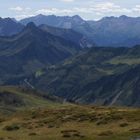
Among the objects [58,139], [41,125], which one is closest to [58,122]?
[41,125]

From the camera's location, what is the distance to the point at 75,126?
60312 millimetres

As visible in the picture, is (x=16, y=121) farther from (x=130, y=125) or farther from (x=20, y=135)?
(x=130, y=125)

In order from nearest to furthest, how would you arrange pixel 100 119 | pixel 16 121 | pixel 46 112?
pixel 100 119, pixel 16 121, pixel 46 112

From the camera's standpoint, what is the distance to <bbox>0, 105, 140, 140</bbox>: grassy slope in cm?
5178

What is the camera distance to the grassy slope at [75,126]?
51781 mm

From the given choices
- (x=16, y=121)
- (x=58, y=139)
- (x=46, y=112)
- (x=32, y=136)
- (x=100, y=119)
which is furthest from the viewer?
(x=46, y=112)

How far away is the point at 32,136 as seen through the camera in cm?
5472

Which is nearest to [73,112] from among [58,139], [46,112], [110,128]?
[46,112]

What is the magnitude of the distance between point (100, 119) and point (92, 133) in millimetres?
10051

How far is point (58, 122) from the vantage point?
213 ft

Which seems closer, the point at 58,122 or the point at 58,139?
the point at 58,139

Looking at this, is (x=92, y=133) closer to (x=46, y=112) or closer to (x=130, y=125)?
(x=130, y=125)

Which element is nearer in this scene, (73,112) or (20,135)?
(20,135)

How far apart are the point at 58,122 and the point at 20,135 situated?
951 cm
